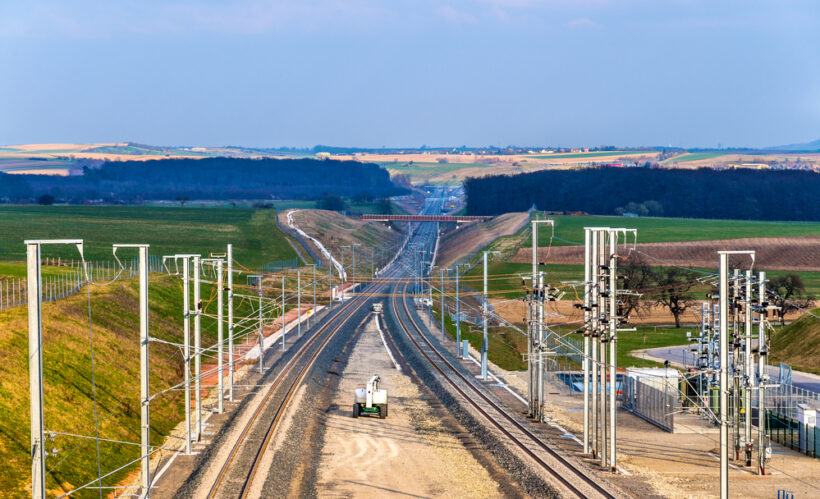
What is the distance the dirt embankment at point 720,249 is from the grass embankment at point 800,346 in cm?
6264

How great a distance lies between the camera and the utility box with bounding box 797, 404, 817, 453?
4278 cm

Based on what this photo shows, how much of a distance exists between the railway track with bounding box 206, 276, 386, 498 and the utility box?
25969 millimetres

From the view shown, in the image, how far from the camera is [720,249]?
517 feet

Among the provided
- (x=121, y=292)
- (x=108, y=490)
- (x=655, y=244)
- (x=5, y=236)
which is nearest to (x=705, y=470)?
(x=108, y=490)

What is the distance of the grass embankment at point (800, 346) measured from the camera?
7462cm

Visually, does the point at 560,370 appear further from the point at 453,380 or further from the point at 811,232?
the point at 811,232

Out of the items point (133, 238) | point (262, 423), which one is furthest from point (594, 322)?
point (133, 238)

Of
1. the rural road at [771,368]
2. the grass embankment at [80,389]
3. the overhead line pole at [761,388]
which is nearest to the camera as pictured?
the grass embankment at [80,389]

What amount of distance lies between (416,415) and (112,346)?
19.3 metres

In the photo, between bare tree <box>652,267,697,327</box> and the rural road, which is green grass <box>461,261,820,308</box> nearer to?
bare tree <box>652,267,697,327</box>

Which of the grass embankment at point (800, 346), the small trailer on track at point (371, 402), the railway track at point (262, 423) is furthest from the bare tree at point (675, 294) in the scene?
the small trailer on track at point (371, 402)

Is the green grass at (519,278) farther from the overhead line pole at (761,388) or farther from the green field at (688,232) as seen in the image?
the overhead line pole at (761,388)

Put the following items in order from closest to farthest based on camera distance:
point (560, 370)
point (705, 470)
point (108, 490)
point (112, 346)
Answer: point (108, 490) → point (705, 470) → point (112, 346) → point (560, 370)

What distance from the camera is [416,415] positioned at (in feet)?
170
